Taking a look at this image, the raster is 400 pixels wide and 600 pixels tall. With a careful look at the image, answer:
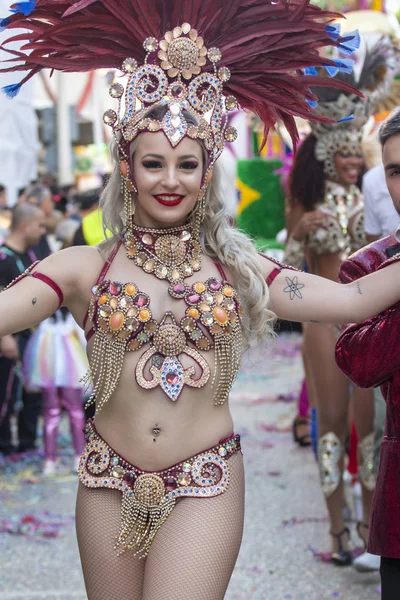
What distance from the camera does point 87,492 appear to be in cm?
309

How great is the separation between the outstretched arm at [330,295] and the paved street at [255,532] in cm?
33

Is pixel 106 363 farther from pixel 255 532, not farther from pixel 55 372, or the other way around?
pixel 55 372

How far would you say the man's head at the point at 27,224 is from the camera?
7.63 m

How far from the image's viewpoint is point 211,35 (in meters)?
3.21

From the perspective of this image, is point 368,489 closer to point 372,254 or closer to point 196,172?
point 372,254

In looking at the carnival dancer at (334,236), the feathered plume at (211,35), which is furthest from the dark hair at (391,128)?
the carnival dancer at (334,236)

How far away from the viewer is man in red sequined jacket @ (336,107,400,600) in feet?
9.48

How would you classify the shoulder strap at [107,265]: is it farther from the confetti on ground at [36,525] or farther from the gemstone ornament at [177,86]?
the confetti on ground at [36,525]

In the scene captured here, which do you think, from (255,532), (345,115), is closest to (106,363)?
(345,115)

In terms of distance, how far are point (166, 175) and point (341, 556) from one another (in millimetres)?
2928

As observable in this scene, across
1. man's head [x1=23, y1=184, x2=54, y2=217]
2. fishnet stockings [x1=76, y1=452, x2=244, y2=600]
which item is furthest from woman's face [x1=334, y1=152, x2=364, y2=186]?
man's head [x1=23, y1=184, x2=54, y2=217]

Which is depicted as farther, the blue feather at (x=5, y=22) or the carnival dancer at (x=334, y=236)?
the carnival dancer at (x=334, y=236)

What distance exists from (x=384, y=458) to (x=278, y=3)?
1.44 meters

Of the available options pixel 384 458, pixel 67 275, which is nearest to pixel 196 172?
pixel 67 275
